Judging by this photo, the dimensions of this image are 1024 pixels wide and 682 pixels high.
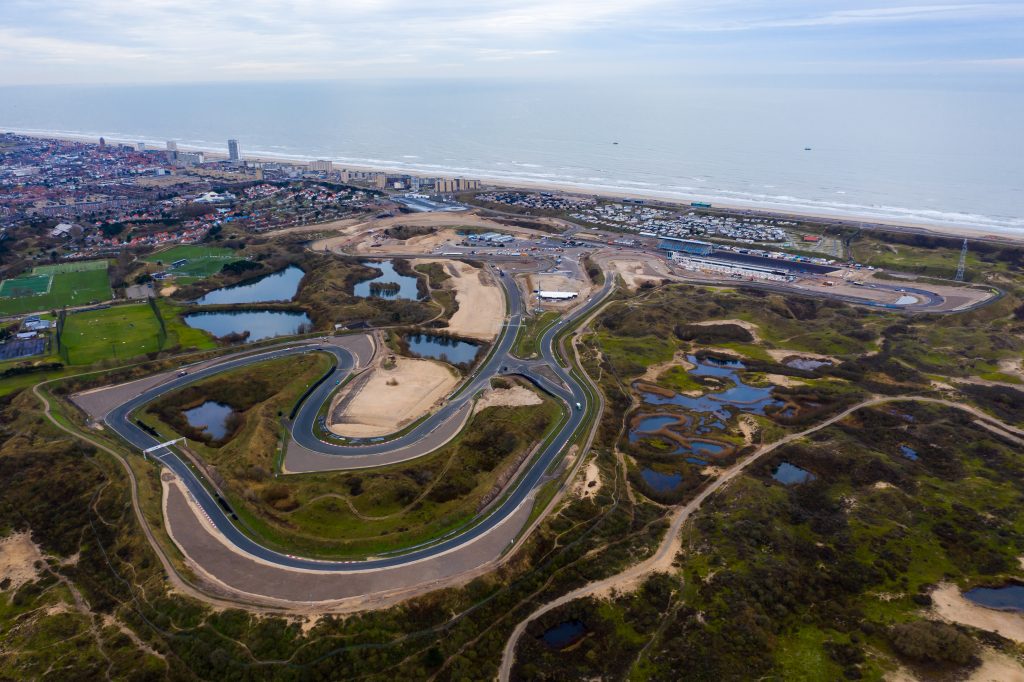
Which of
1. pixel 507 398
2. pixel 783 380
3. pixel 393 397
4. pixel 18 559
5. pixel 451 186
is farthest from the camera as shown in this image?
pixel 451 186

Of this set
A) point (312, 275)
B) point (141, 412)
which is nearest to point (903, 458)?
point (141, 412)

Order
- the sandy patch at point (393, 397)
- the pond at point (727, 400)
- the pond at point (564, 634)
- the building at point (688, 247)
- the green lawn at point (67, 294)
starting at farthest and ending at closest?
the building at point (688, 247)
the green lawn at point (67, 294)
the pond at point (727, 400)
the sandy patch at point (393, 397)
the pond at point (564, 634)

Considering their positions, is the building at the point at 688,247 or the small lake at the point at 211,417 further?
the building at the point at 688,247

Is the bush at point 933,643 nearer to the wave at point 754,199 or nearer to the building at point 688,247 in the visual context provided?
the building at point 688,247

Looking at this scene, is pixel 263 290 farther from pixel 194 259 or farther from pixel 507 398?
pixel 507 398

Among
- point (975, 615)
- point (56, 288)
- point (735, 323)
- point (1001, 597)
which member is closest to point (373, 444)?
point (975, 615)

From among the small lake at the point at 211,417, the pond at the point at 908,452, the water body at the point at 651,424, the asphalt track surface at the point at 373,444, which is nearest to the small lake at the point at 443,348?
the asphalt track surface at the point at 373,444

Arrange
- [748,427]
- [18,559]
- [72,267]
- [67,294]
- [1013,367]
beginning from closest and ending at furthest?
[18,559], [748,427], [1013,367], [67,294], [72,267]
